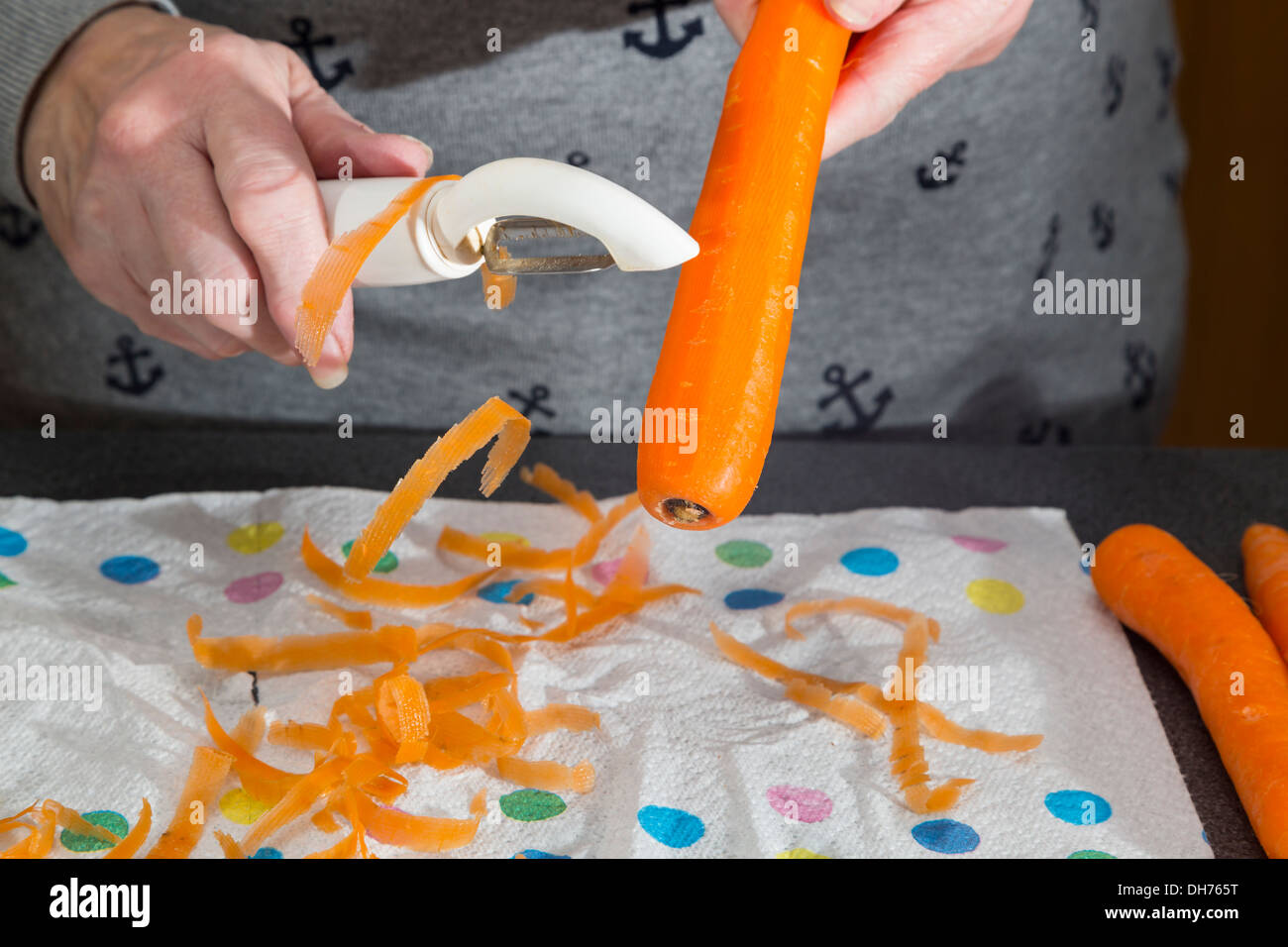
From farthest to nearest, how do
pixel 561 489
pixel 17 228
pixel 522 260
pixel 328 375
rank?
pixel 17 228 → pixel 561 489 → pixel 328 375 → pixel 522 260

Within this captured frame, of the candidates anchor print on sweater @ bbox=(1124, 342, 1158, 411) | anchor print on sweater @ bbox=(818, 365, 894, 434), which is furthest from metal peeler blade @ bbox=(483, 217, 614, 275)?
anchor print on sweater @ bbox=(1124, 342, 1158, 411)

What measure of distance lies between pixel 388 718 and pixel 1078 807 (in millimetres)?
403

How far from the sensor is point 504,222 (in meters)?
0.60

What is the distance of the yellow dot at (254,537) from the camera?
874 millimetres

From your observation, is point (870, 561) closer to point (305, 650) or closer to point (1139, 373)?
point (305, 650)

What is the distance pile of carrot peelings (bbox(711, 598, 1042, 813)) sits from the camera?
2.20 feet

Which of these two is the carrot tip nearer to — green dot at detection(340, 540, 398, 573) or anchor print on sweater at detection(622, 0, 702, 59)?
green dot at detection(340, 540, 398, 573)

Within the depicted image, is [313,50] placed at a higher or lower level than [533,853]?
higher

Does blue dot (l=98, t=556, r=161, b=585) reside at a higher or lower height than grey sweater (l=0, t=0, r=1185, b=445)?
lower

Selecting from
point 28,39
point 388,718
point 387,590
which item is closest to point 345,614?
point 387,590

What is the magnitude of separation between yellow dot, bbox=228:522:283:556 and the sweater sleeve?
12.8 inches

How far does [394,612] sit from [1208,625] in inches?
21.8

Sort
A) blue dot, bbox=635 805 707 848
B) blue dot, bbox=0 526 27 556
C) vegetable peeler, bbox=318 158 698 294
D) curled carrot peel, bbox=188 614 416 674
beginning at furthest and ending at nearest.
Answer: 1. blue dot, bbox=0 526 27 556
2. curled carrot peel, bbox=188 614 416 674
3. blue dot, bbox=635 805 707 848
4. vegetable peeler, bbox=318 158 698 294
